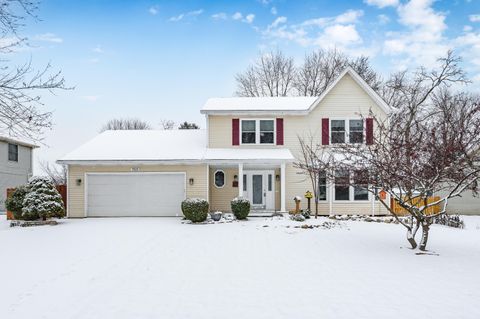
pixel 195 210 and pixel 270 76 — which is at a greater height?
pixel 270 76

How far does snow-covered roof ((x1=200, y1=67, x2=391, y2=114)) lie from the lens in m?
20.0

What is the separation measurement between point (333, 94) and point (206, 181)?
7851 mm


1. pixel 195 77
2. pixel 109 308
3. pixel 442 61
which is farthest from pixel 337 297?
pixel 442 61

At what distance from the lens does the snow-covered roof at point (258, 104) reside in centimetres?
2036

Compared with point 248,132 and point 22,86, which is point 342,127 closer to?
point 248,132

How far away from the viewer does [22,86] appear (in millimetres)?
8250

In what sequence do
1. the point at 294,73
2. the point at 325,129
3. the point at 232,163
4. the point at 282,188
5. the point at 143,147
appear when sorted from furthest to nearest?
the point at 294,73, the point at 143,147, the point at 325,129, the point at 282,188, the point at 232,163

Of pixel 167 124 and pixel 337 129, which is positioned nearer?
pixel 337 129

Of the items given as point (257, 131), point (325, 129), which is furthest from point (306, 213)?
point (257, 131)

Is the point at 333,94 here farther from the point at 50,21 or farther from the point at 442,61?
the point at 50,21

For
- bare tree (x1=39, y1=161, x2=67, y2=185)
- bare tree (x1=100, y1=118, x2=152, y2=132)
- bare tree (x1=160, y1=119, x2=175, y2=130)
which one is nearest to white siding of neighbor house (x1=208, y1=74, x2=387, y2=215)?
bare tree (x1=39, y1=161, x2=67, y2=185)

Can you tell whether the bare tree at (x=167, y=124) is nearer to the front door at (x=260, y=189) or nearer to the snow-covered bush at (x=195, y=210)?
the front door at (x=260, y=189)

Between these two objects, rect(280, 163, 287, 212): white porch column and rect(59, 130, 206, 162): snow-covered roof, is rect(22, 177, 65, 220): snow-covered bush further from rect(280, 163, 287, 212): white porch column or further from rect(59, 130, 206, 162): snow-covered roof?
rect(280, 163, 287, 212): white porch column

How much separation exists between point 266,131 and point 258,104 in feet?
5.53
